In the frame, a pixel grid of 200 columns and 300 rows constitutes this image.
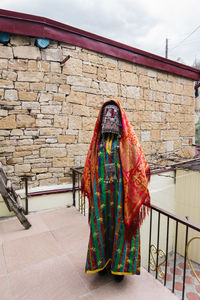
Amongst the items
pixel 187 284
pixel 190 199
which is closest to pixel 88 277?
pixel 187 284

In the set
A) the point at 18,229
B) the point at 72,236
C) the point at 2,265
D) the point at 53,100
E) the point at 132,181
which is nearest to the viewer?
the point at 132,181

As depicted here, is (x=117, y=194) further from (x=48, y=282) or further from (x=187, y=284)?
(x=187, y=284)

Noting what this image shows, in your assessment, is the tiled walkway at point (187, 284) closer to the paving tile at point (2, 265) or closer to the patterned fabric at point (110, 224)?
the patterned fabric at point (110, 224)

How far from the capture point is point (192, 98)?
573 cm

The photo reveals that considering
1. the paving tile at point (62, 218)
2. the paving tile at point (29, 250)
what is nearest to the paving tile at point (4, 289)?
the paving tile at point (29, 250)

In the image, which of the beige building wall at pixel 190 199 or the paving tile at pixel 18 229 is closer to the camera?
the paving tile at pixel 18 229

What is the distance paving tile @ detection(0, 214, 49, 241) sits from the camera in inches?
107

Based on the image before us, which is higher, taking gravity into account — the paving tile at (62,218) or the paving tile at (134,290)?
the paving tile at (62,218)

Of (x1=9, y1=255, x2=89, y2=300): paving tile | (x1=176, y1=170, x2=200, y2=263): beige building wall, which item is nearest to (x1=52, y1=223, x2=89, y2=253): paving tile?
(x1=9, y1=255, x2=89, y2=300): paving tile

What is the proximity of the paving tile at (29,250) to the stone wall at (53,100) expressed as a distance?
3.34 feet

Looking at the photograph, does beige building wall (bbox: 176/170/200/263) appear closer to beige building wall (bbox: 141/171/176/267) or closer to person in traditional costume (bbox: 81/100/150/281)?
beige building wall (bbox: 141/171/176/267)

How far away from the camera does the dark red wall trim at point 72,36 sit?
9.77ft

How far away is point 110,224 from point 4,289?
110cm

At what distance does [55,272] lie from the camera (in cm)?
203
